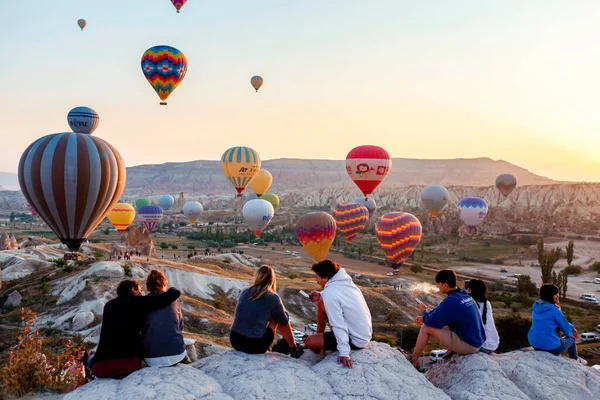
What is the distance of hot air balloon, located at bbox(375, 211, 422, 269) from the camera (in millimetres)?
30844

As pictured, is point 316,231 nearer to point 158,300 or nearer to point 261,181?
point 261,181

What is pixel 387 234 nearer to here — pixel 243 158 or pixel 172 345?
pixel 243 158

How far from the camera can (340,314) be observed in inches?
202

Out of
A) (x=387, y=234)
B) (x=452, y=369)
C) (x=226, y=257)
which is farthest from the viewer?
(x=226, y=257)

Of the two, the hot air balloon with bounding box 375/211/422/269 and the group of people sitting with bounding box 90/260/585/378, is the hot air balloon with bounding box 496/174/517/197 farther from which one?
the group of people sitting with bounding box 90/260/585/378

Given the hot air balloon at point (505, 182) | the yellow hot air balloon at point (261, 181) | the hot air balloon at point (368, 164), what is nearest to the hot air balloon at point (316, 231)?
the hot air balloon at point (368, 164)

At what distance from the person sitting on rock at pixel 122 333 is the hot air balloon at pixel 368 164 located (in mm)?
29369

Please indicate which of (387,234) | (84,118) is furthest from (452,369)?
(84,118)

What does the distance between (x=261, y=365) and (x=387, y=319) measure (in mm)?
27581

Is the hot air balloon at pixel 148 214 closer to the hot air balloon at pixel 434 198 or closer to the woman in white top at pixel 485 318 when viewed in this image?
the hot air balloon at pixel 434 198

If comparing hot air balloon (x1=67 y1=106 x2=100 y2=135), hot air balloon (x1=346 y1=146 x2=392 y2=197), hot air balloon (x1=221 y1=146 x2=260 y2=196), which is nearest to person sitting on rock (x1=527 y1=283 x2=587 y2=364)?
hot air balloon (x1=346 y1=146 x2=392 y2=197)

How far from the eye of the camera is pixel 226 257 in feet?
159

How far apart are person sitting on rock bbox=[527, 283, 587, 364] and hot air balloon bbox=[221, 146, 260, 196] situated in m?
36.7

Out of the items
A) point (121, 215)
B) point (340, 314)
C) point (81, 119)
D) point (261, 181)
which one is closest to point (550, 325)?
point (340, 314)
